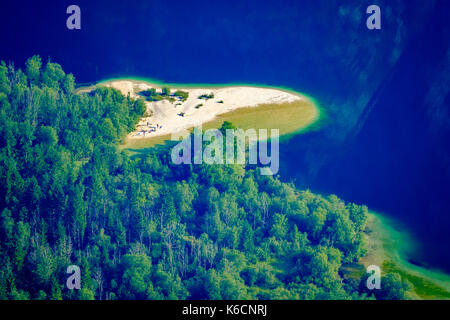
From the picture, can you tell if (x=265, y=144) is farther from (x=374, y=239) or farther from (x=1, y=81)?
(x=1, y=81)

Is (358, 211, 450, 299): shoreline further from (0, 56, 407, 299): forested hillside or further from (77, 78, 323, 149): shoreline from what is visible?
(77, 78, 323, 149): shoreline

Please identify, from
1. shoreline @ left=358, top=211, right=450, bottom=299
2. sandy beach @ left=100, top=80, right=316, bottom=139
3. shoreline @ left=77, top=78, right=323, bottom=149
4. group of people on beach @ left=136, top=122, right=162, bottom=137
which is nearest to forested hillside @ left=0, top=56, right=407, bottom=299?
shoreline @ left=358, top=211, right=450, bottom=299

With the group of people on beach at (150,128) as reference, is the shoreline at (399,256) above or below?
below

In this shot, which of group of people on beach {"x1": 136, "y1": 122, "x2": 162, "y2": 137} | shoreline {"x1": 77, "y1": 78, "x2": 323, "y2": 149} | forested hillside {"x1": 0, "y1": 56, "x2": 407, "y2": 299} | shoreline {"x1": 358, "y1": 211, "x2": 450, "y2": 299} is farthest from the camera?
shoreline {"x1": 77, "y1": 78, "x2": 323, "y2": 149}

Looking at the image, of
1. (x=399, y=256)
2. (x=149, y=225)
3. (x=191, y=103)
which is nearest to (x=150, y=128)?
(x=191, y=103)

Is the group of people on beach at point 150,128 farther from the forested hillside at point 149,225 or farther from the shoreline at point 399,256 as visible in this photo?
the shoreline at point 399,256

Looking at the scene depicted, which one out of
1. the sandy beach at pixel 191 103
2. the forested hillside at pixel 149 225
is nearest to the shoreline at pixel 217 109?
the sandy beach at pixel 191 103
